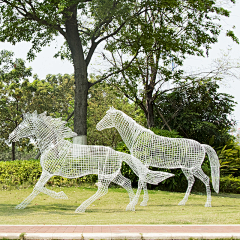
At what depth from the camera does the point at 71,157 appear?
7.82 m

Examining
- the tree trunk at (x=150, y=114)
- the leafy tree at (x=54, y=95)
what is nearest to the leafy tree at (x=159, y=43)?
the tree trunk at (x=150, y=114)

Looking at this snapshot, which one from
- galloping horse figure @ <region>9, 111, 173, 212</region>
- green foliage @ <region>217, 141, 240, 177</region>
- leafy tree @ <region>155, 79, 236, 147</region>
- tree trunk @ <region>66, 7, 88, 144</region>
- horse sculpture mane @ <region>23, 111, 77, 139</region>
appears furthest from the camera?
leafy tree @ <region>155, 79, 236, 147</region>

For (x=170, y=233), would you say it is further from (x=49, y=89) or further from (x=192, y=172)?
(x=49, y=89)

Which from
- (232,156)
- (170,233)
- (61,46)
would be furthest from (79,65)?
(170,233)

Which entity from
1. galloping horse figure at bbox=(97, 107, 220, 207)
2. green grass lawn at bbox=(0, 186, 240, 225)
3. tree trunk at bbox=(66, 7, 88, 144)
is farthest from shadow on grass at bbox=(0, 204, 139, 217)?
tree trunk at bbox=(66, 7, 88, 144)

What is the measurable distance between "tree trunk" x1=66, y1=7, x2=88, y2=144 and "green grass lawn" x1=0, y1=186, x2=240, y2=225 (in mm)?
3181

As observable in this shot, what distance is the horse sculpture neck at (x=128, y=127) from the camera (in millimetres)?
8672

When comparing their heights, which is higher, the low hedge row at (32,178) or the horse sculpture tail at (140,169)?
the horse sculpture tail at (140,169)

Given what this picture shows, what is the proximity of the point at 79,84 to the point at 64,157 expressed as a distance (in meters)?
7.74

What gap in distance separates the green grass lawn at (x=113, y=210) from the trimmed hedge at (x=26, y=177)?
0.62 metres

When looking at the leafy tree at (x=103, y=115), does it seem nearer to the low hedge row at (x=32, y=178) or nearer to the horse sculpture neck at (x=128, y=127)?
the low hedge row at (x=32, y=178)

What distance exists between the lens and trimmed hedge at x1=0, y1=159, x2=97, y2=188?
1289cm

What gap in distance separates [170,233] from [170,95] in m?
15.0

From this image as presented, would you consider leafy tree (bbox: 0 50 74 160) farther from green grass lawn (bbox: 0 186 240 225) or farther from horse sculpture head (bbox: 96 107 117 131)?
horse sculpture head (bbox: 96 107 117 131)
